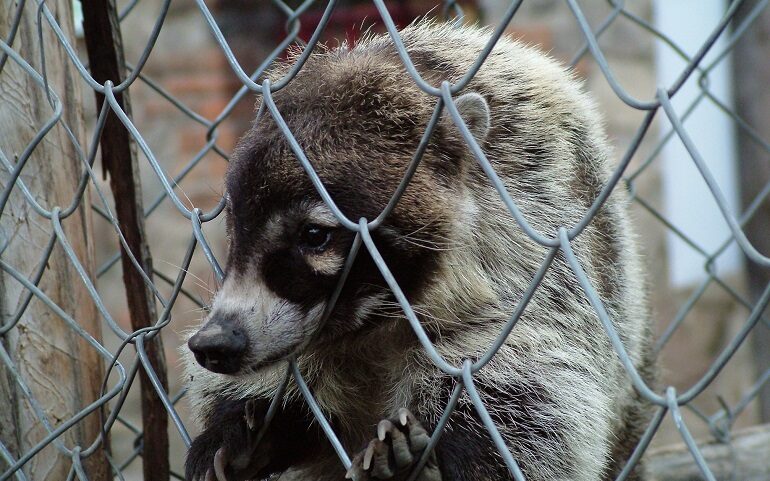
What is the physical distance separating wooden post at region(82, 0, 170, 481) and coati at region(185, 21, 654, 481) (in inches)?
4.3

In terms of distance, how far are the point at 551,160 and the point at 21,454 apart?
1421 millimetres

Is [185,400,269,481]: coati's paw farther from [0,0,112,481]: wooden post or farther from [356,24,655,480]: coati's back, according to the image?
[356,24,655,480]: coati's back

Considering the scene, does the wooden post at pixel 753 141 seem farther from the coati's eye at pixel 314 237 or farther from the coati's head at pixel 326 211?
the coati's eye at pixel 314 237

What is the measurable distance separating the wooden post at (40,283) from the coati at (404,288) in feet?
1.02

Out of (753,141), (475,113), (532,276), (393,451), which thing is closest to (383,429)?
(393,451)

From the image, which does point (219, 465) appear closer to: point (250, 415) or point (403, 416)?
point (250, 415)

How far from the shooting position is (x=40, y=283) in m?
2.11

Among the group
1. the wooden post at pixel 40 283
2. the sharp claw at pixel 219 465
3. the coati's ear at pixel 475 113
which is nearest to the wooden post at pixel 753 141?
the coati's ear at pixel 475 113

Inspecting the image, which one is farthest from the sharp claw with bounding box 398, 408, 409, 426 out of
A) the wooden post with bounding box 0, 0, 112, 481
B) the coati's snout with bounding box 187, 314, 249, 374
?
the wooden post with bounding box 0, 0, 112, 481

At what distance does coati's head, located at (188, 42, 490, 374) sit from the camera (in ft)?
5.78

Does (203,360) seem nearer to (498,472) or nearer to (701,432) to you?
(498,472)

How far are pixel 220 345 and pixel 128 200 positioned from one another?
0.67 meters

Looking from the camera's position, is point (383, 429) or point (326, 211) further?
point (326, 211)

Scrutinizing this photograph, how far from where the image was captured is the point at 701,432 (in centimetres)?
539
